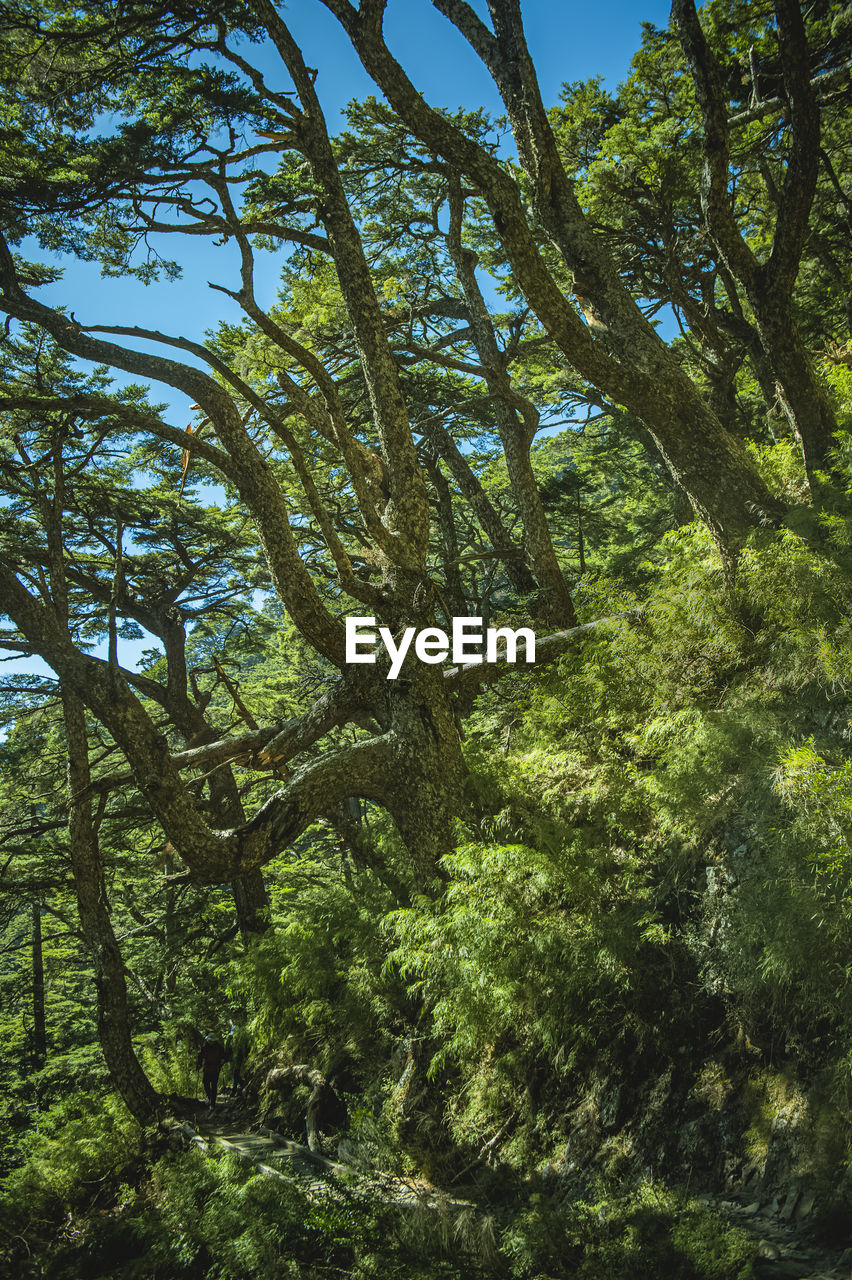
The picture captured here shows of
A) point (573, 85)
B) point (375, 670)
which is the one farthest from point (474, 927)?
point (573, 85)

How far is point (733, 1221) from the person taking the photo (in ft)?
11.9

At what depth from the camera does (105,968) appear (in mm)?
8711

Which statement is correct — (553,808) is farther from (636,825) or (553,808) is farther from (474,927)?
(474,927)

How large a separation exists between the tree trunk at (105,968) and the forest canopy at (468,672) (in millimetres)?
43

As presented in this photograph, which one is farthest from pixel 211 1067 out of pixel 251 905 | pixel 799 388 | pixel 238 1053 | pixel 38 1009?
pixel 799 388

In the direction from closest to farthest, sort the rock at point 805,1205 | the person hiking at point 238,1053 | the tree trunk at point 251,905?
the rock at point 805,1205 < the person hiking at point 238,1053 < the tree trunk at point 251,905

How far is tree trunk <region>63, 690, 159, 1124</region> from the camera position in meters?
8.64

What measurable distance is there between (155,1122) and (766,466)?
11.0m

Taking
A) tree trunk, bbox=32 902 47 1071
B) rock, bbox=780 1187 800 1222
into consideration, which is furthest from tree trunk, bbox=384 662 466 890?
tree trunk, bbox=32 902 47 1071

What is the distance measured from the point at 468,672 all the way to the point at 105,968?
5.89m

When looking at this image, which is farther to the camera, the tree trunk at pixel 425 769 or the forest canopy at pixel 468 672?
Answer: the tree trunk at pixel 425 769

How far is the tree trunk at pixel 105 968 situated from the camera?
864 cm

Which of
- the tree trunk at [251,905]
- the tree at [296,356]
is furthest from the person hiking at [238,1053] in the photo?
the tree at [296,356]

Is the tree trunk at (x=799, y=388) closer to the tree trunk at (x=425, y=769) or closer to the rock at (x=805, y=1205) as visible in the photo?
the tree trunk at (x=425, y=769)
